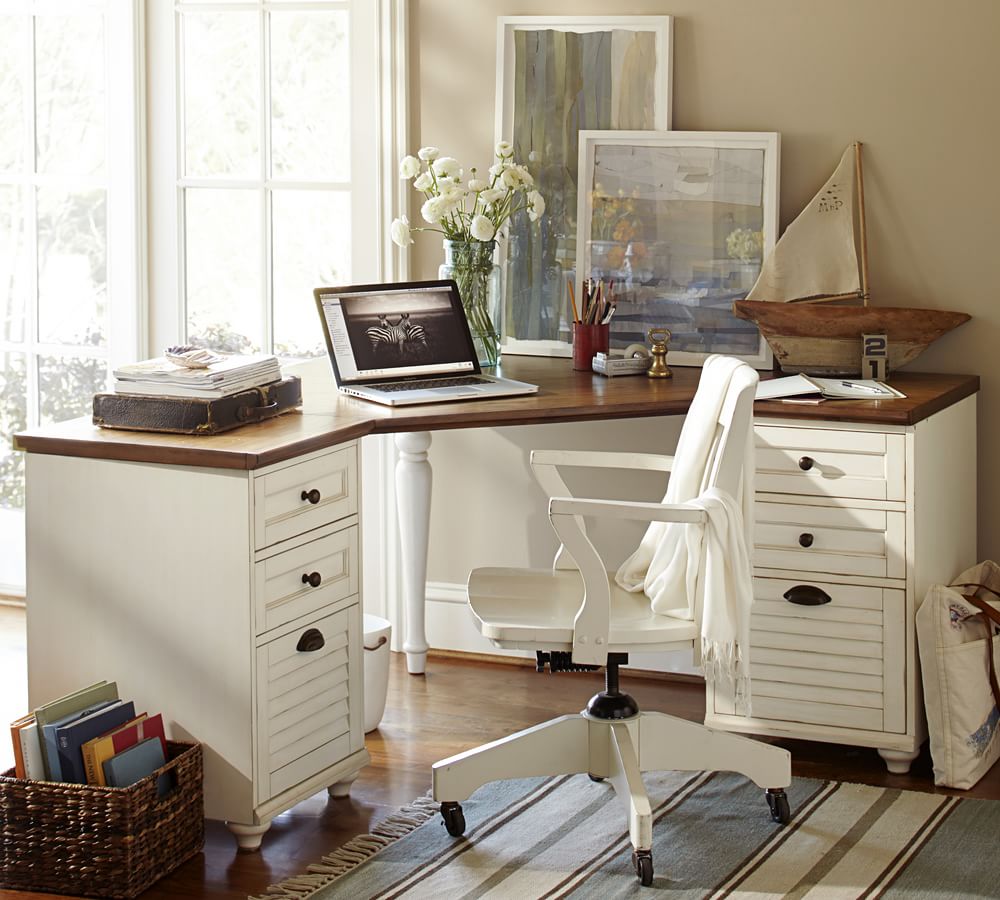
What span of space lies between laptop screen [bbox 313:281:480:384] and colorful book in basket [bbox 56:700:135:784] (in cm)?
89

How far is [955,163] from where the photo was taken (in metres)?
3.29

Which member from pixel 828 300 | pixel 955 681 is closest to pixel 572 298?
pixel 828 300

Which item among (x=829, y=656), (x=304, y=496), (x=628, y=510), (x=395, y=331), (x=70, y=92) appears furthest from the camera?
(x=70, y=92)

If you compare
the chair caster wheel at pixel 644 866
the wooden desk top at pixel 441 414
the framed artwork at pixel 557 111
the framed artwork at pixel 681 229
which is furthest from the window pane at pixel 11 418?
the chair caster wheel at pixel 644 866

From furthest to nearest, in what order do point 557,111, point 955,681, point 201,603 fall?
point 557,111
point 955,681
point 201,603

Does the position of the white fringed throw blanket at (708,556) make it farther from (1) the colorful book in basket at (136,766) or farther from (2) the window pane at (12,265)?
(2) the window pane at (12,265)

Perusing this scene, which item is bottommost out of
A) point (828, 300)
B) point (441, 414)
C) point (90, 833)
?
point (90, 833)

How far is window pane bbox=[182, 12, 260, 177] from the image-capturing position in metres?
3.83

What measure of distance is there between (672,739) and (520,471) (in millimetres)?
1146

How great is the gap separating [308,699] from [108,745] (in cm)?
39

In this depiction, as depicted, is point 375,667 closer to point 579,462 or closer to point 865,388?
point 579,462

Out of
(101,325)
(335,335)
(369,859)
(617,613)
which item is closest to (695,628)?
(617,613)

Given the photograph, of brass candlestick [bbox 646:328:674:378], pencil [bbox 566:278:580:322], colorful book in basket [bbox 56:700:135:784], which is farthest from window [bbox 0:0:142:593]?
colorful book in basket [bbox 56:700:135:784]

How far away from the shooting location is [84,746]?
2.46 meters
